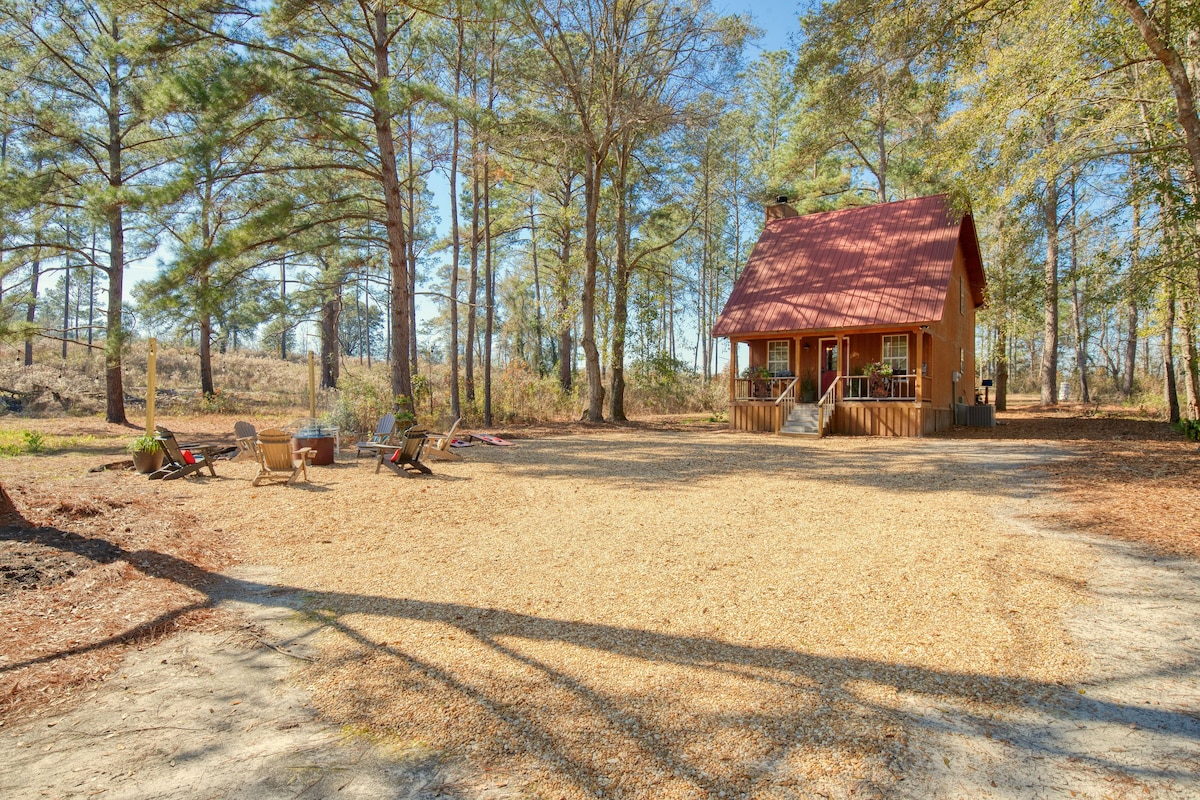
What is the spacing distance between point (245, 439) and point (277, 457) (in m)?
1.32

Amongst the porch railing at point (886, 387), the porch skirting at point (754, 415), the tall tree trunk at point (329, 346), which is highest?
the tall tree trunk at point (329, 346)

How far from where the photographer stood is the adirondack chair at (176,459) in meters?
9.08

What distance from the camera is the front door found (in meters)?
18.0

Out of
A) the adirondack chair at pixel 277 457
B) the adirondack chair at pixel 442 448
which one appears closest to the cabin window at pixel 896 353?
the adirondack chair at pixel 442 448

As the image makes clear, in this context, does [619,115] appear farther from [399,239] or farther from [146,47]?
[146,47]

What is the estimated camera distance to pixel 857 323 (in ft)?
53.0

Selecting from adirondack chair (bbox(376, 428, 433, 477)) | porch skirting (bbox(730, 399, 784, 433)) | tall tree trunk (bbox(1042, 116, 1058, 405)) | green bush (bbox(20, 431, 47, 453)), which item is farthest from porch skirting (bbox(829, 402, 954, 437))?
green bush (bbox(20, 431, 47, 453))

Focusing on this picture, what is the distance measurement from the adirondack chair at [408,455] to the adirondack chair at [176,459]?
2649mm

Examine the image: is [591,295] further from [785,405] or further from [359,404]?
[359,404]

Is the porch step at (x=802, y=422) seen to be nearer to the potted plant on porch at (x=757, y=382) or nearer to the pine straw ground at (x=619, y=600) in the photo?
the potted plant on porch at (x=757, y=382)

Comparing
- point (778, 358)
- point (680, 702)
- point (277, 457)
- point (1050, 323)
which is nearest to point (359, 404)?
point (277, 457)

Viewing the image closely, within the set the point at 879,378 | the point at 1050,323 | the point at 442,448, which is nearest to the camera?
the point at 442,448

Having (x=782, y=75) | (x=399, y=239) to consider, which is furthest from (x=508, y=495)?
(x=782, y=75)

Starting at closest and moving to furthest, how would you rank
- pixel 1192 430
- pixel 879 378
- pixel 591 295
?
pixel 1192 430
pixel 879 378
pixel 591 295
